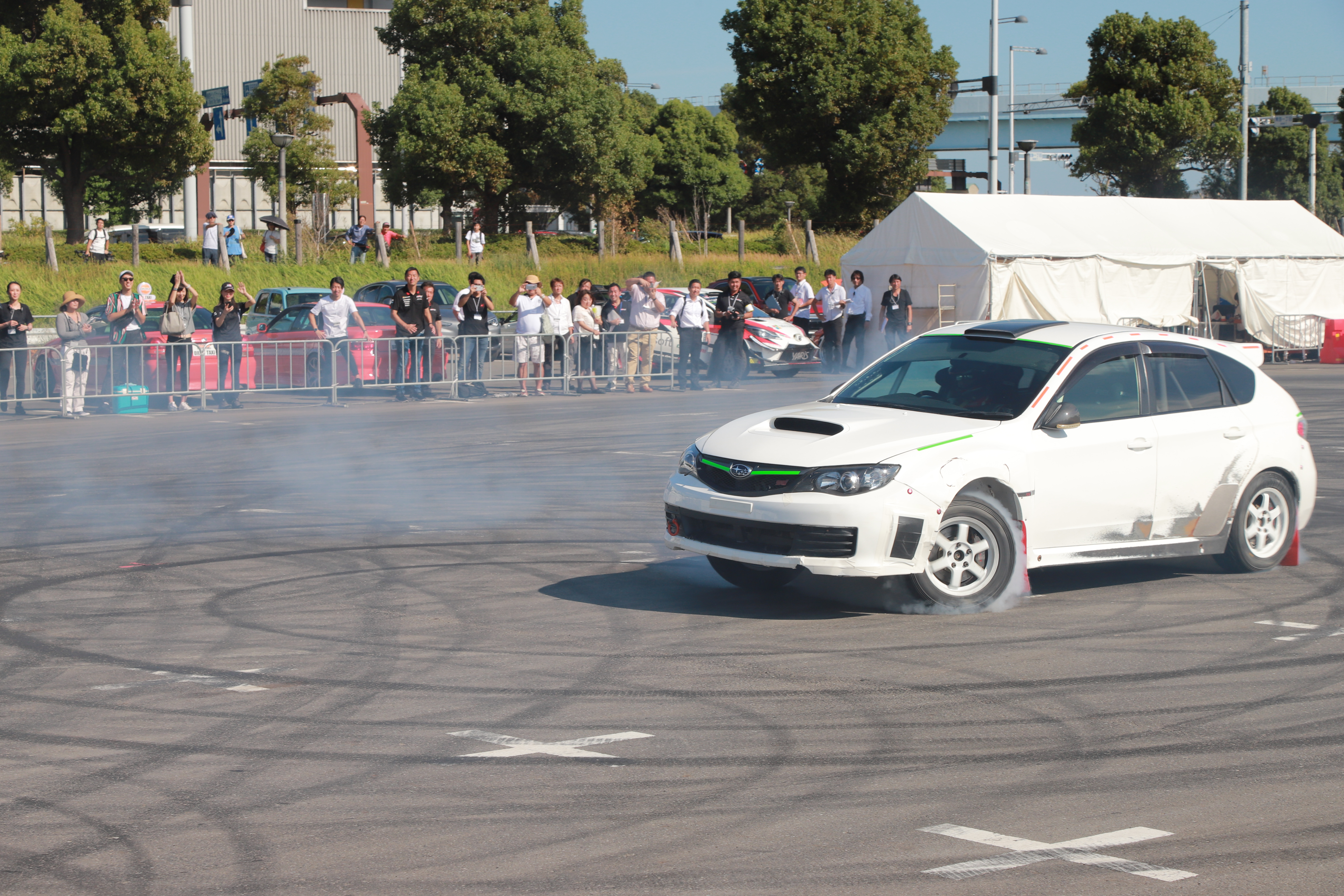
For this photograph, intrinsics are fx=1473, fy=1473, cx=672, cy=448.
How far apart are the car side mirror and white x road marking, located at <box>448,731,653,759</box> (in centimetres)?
347

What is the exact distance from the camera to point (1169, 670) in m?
6.48

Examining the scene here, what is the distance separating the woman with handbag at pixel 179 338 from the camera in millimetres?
20281

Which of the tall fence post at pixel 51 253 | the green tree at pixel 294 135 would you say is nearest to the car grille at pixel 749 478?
the tall fence post at pixel 51 253

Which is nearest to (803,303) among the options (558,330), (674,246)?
(558,330)

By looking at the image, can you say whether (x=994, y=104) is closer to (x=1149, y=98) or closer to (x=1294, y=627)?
(x=1149, y=98)

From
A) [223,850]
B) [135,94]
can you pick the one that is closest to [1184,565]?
[223,850]

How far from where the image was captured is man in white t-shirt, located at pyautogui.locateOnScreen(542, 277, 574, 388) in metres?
23.2

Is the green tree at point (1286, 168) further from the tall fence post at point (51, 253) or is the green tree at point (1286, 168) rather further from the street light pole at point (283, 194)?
the tall fence post at point (51, 253)

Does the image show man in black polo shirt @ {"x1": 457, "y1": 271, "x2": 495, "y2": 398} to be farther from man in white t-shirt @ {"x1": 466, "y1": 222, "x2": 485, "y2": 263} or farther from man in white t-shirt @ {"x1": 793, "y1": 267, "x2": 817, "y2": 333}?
man in white t-shirt @ {"x1": 466, "y1": 222, "x2": 485, "y2": 263}

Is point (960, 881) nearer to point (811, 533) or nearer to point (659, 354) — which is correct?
point (811, 533)

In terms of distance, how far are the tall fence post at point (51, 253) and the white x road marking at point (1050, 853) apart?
31218 mm

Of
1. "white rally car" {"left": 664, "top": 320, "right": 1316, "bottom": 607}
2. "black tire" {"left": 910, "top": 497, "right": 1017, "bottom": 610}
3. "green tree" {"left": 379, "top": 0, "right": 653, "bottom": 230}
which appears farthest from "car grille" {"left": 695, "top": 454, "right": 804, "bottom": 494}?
"green tree" {"left": 379, "top": 0, "right": 653, "bottom": 230}

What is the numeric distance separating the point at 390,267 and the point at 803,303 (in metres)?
11.8

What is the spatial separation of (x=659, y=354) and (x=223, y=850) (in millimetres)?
20845
